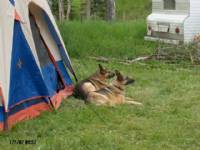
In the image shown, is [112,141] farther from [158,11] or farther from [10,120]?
[158,11]

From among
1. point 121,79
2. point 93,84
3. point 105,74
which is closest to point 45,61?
point 93,84

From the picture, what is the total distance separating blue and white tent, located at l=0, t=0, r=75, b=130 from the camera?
7.12m

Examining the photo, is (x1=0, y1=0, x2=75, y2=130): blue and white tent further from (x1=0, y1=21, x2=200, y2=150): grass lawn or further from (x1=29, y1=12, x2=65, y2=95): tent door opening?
(x1=0, y1=21, x2=200, y2=150): grass lawn

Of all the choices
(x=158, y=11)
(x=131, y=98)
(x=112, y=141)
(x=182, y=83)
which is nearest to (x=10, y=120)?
(x=112, y=141)

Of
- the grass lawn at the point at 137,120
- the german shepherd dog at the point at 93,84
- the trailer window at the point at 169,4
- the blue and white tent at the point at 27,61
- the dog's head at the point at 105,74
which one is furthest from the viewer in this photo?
the trailer window at the point at 169,4

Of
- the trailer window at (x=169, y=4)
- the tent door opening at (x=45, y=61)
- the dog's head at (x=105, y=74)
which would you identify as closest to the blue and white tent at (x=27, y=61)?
the tent door opening at (x=45, y=61)

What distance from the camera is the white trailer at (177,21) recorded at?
42.5ft

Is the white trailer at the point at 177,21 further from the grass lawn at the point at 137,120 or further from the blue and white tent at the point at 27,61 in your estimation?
the blue and white tent at the point at 27,61

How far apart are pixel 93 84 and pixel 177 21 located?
4624 millimetres

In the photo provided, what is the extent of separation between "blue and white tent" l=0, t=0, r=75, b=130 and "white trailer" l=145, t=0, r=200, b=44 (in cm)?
463

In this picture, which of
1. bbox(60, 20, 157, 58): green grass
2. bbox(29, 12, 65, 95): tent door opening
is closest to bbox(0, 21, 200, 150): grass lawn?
bbox(29, 12, 65, 95): tent door opening

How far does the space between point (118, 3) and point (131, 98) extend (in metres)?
18.7

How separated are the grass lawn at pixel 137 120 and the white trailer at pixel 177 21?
4.08 ft

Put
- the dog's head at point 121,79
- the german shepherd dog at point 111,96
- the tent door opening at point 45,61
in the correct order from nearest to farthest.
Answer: the german shepherd dog at point 111,96
the tent door opening at point 45,61
the dog's head at point 121,79
